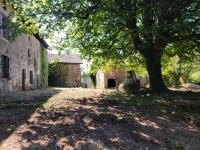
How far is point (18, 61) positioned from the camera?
43.6 ft

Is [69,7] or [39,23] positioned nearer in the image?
[69,7]

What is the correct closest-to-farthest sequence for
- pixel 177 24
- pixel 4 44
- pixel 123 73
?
pixel 177 24
pixel 4 44
pixel 123 73

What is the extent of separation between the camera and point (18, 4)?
7973 millimetres

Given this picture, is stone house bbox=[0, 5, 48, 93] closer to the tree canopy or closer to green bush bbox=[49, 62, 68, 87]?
the tree canopy

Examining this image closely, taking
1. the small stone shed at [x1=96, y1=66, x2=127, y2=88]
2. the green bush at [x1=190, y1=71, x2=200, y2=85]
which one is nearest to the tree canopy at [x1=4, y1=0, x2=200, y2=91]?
the small stone shed at [x1=96, y1=66, x2=127, y2=88]

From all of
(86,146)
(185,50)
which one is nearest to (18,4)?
(86,146)

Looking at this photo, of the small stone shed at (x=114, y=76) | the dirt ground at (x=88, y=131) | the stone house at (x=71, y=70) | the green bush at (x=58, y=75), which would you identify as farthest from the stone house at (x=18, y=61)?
the stone house at (x=71, y=70)

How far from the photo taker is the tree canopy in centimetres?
591

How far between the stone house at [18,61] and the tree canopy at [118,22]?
2.83m

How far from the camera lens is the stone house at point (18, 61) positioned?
10781 mm

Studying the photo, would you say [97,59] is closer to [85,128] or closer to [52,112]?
[52,112]

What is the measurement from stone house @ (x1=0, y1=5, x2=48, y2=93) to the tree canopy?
2.83m

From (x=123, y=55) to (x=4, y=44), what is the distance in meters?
6.79

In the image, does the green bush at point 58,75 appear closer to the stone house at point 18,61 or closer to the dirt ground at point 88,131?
the stone house at point 18,61
